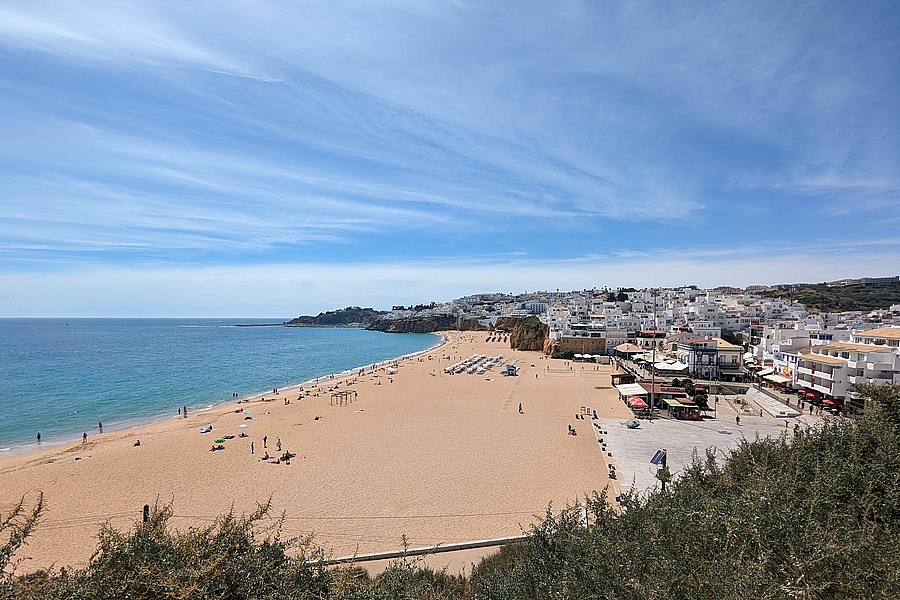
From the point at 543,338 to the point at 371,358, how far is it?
24836 millimetres

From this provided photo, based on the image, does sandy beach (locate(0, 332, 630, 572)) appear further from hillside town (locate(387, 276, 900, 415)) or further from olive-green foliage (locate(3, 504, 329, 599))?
hillside town (locate(387, 276, 900, 415))

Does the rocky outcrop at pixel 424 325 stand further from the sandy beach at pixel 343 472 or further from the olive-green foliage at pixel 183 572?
the olive-green foliage at pixel 183 572

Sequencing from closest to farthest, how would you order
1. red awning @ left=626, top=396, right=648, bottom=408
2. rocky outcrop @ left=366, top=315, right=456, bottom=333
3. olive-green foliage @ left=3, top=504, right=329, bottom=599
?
olive-green foliage @ left=3, top=504, right=329, bottom=599 → red awning @ left=626, top=396, right=648, bottom=408 → rocky outcrop @ left=366, top=315, right=456, bottom=333

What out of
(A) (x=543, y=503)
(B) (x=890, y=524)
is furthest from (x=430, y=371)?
(B) (x=890, y=524)

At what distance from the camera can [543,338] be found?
67125mm

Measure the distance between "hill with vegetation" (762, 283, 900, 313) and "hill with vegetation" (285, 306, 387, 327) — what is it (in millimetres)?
125842

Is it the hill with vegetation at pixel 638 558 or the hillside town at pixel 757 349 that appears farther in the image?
the hillside town at pixel 757 349

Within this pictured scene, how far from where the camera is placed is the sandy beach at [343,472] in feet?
41.2

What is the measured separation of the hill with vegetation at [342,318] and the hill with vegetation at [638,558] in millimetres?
160517

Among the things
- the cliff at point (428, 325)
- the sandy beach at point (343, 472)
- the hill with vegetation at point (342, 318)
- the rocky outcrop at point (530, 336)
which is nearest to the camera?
the sandy beach at point (343, 472)

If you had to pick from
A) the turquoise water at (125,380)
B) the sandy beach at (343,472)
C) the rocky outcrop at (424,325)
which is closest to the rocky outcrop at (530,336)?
the turquoise water at (125,380)

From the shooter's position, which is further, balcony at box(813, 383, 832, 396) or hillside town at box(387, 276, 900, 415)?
balcony at box(813, 383, 832, 396)

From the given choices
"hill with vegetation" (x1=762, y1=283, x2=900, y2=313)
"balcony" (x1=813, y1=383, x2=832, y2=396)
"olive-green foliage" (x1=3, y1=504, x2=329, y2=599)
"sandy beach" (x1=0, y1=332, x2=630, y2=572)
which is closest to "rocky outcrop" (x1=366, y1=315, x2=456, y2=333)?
"hill with vegetation" (x1=762, y1=283, x2=900, y2=313)

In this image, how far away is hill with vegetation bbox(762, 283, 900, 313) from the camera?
78.9 metres
